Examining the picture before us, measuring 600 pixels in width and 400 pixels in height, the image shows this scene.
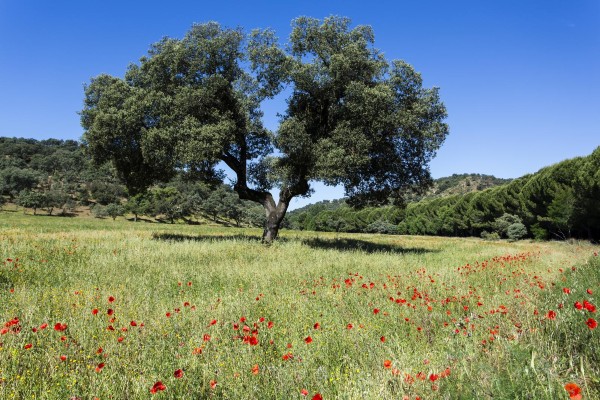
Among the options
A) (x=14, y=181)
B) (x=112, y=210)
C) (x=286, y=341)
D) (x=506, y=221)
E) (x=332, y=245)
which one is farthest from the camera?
(x=14, y=181)

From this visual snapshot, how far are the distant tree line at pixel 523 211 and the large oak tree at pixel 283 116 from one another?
12.9 m

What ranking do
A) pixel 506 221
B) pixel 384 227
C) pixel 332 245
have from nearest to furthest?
pixel 332 245 → pixel 506 221 → pixel 384 227

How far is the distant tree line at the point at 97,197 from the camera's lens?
88.4 m

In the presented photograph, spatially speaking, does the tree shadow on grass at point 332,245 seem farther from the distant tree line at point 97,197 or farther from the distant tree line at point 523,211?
the distant tree line at point 97,197

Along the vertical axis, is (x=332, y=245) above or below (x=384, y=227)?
below

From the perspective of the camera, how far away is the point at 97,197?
105562 mm

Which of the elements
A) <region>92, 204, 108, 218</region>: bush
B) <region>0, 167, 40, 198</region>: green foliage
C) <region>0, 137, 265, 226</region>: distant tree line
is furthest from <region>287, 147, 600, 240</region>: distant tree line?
<region>0, 167, 40, 198</region>: green foliage

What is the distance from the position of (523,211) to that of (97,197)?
357 ft

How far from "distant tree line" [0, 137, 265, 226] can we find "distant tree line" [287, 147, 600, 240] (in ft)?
146

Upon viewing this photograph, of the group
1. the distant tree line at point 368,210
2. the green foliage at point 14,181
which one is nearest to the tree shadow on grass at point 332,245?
the distant tree line at point 368,210

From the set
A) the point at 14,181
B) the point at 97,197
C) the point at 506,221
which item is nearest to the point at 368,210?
the point at 506,221

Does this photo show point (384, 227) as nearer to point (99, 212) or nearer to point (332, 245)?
point (332, 245)

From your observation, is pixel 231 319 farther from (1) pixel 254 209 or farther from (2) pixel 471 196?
(1) pixel 254 209

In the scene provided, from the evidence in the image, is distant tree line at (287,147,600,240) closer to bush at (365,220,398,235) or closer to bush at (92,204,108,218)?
bush at (365,220,398,235)
